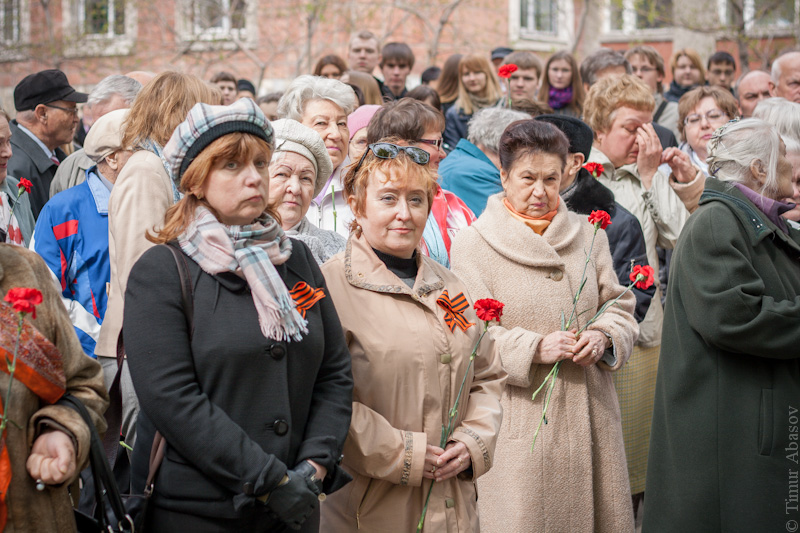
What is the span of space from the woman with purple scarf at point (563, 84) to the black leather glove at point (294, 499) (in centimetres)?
607

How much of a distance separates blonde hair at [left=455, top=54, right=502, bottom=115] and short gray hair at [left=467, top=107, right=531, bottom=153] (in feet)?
7.02

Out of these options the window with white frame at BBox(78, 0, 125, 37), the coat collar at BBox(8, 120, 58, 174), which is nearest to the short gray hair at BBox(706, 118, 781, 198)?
the coat collar at BBox(8, 120, 58, 174)

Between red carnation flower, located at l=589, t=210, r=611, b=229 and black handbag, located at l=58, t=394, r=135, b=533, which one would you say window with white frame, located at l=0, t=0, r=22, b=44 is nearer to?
red carnation flower, located at l=589, t=210, r=611, b=229

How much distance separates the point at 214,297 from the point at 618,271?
284 cm

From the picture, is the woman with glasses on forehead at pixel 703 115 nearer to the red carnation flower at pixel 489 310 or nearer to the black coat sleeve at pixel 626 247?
the black coat sleeve at pixel 626 247

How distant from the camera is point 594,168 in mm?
4582

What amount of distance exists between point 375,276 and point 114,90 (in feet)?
9.21

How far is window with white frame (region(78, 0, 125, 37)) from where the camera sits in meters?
18.4

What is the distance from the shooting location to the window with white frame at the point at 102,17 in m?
18.4

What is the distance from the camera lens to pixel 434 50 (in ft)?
50.1

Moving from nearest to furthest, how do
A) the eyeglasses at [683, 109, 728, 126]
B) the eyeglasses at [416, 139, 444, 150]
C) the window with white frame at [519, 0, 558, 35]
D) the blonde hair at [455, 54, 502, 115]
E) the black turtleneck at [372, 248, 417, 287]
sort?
the black turtleneck at [372, 248, 417, 287] < the eyeglasses at [416, 139, 444, 150] < the eyeglasses at [683, 109, 728, 126] < the blonde hair at [455, 54, 502, 115] < the window with white frame at [519, 0, 558, 35]

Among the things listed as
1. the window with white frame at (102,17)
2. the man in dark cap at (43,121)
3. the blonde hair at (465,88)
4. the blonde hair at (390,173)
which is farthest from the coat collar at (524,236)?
the window with white frame at (102,17)

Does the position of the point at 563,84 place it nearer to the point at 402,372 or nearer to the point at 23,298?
the point at 402,372

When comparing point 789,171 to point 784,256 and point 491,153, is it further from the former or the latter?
point 491,153
